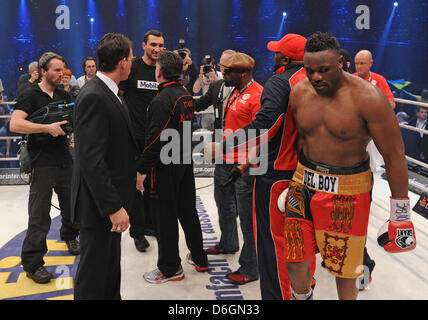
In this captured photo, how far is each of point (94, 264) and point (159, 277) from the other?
101 centimetres

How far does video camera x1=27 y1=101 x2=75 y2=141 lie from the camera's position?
268 centimetres

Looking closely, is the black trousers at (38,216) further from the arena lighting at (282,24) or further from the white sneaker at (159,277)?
the arena lighting at (282,24)

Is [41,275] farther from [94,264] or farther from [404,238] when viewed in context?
[404,238]

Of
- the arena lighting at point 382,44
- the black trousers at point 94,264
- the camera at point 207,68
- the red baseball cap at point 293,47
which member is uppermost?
the arena lighting at point 382,44

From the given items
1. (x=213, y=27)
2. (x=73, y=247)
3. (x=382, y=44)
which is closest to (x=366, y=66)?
(x=73, y=247)

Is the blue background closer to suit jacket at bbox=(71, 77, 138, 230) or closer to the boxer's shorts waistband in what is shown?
suit jacket at bbox=(71, 77, 138, 230)

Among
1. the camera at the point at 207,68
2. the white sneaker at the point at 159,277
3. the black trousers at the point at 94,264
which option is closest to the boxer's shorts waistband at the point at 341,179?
the black trousers at the point at 94,264

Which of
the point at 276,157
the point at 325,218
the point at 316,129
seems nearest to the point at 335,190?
the point at 325,218

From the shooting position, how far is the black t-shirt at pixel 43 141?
2.68 m

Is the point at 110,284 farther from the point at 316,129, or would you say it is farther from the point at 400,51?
the point at 400,51

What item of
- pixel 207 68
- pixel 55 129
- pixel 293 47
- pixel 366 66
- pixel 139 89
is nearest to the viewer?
pixel 293 47

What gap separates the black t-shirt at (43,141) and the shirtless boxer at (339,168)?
1.83 metres

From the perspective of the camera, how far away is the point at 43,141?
2770 millimetres

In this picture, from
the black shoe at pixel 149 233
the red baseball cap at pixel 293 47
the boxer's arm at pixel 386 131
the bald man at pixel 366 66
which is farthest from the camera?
the bald man at pixel 366 66
